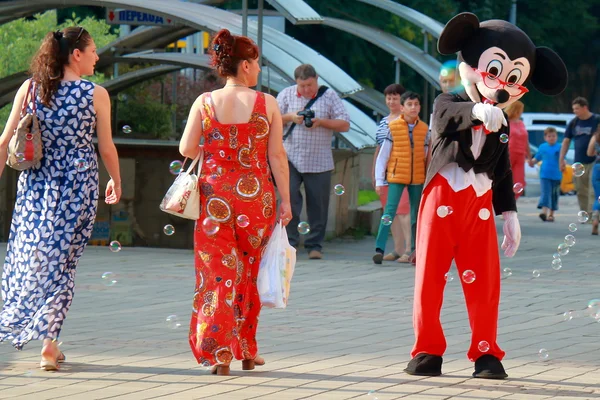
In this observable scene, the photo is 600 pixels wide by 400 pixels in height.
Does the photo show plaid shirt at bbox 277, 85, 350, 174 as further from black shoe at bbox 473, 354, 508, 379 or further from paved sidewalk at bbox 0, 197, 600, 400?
black shoe at bbox 473, 354, 508, 379

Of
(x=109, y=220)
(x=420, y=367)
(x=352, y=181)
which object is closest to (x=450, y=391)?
(x=420, y=367)

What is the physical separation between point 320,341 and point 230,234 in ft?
4.44

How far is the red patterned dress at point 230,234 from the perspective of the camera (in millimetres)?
6512

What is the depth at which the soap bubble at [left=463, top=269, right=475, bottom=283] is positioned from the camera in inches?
259

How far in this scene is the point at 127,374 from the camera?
21.2 feet

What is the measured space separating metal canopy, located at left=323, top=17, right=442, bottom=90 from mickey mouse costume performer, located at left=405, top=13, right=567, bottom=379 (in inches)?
398

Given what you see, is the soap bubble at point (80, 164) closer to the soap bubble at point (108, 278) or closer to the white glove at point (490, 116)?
the soap bubble at point (108, 278)

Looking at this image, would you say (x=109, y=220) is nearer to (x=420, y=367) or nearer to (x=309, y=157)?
(x=309, y=157)

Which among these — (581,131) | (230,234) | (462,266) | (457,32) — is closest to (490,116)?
(457,32)

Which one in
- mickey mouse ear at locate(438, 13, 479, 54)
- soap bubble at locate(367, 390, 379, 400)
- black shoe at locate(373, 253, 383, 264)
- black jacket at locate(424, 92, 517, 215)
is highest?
mickey mouse ear at locate(438, 13, 479, 54)

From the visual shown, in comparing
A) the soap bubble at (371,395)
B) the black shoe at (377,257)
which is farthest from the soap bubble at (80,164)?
the black shoe at (377,257)

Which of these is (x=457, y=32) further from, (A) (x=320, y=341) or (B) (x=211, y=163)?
(A) (x=320, y=341)

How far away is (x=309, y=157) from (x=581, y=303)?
3521mm

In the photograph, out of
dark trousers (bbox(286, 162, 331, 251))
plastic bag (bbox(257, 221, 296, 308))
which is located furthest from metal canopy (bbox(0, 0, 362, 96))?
plastic bag (bbox(257, 221, 296, 308))
